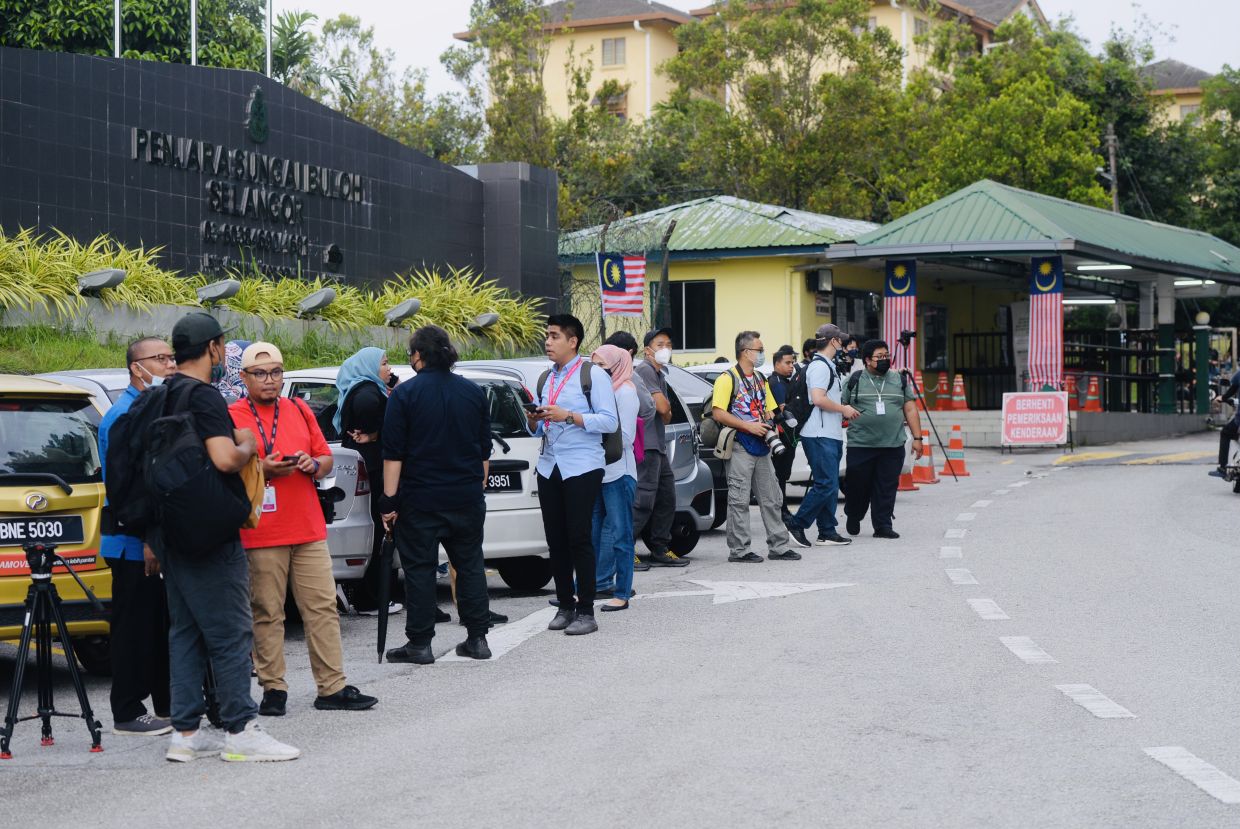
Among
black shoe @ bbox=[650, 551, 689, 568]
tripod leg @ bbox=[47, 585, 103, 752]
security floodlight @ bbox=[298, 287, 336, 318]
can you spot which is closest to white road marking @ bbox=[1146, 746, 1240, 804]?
tripod leg @ bbox=[47, 585, 103, 752]

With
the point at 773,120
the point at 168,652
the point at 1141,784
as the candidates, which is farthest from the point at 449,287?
the point at 773,120

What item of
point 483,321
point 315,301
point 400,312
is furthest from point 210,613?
point 483,321

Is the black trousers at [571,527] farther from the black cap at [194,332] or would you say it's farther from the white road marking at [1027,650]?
the black cap at [194,332]

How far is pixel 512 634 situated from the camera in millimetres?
10102

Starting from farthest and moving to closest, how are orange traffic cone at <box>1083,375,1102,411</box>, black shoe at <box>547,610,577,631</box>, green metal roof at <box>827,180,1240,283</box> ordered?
orange traffic cone at <box>1083,375,1102,411</box>, green metal roof at <box>827,180,1240,283</box>, black shoe at <box>547,610,577,631</box>

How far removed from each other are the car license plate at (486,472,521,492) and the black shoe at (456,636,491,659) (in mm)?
2150

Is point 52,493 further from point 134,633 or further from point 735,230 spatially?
point 735,230

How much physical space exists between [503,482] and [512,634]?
1.50 meters

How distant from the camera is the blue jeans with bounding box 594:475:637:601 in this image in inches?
429

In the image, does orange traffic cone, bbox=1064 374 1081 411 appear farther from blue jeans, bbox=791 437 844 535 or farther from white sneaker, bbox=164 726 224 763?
white sneaker, bbox=164 726 224 763

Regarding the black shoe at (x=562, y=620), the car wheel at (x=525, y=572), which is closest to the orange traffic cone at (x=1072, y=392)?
the car wheel at (x=525, y=572)

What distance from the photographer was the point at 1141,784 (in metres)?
5.96

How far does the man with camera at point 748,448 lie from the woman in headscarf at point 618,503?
90.3 inches

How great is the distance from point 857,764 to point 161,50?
25791 millimetres
